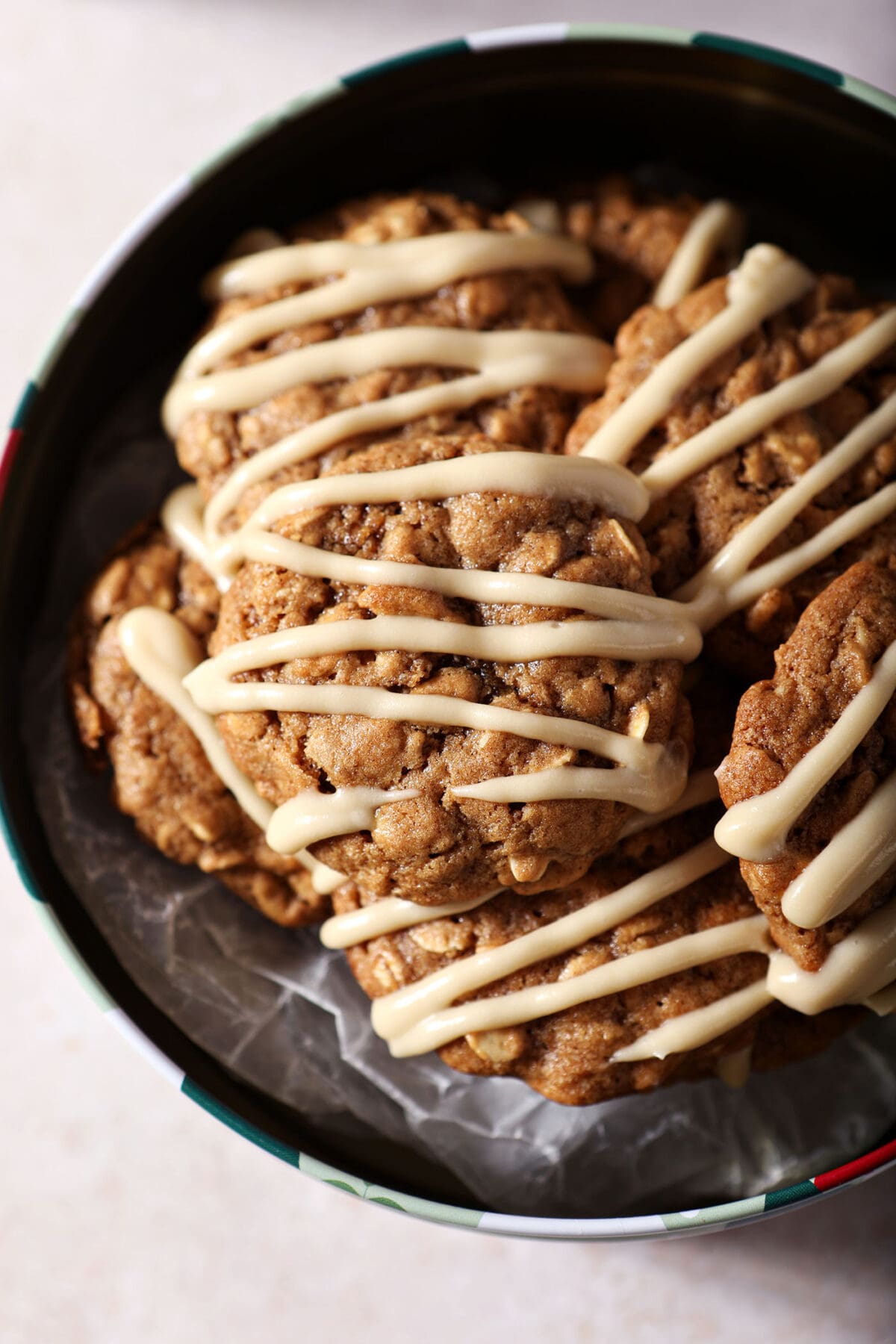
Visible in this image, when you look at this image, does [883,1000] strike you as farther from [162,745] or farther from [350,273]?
[350,273]

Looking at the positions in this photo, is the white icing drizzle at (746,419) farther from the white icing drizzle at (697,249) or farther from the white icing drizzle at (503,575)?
the white icing drizzle at (697,249)

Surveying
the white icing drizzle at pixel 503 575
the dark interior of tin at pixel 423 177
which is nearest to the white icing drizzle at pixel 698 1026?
the white icing drizzle at pixel 503 575

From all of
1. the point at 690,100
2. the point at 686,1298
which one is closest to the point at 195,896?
the point at 686,1298

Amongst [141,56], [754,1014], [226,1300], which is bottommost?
[226,1300]

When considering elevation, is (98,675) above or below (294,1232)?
above

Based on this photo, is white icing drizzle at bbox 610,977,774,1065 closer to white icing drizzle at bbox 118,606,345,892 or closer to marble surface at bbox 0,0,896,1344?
white icing drizzle at bbox 118,606,345,892

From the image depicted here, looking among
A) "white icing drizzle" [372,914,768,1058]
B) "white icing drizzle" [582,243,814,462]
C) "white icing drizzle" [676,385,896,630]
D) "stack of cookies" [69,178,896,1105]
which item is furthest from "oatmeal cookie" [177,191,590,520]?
"white icing drizzle" [372,914,768,1058]

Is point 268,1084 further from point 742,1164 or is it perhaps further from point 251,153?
point 251,153
